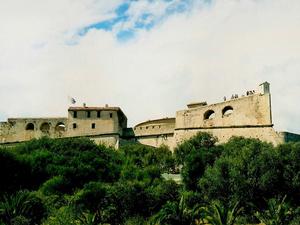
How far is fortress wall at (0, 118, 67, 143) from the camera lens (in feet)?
247

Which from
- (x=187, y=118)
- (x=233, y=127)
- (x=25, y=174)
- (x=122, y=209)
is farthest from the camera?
(x=187, y=118)

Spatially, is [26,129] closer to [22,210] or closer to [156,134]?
[156,134]

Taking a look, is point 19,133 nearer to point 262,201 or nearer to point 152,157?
point 152,157

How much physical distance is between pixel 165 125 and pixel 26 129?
21171 mm

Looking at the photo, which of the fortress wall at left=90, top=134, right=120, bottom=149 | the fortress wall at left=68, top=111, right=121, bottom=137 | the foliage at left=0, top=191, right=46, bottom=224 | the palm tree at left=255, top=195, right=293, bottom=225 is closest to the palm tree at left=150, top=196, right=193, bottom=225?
the palm tree at left=255, top=195, right=293, bottom=225

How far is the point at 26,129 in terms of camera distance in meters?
76.2

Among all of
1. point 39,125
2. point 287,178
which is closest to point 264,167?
point 287,178

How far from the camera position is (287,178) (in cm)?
4266

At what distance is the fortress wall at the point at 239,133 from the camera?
200ft

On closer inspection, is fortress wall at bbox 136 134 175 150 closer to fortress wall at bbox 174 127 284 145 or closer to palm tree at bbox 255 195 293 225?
fortress wall at bbox 174 127 284 145

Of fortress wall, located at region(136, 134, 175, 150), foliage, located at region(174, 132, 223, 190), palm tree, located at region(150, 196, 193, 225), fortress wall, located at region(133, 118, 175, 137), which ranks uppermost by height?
fortress wall, located at region(133, 118, 175, 137)

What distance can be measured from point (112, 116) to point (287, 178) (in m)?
34.8

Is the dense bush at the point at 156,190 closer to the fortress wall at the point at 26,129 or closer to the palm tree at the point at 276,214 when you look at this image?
the palm tree at the point at 276,214

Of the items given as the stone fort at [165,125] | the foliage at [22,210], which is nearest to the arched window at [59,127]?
the stone fort at [165,125]
